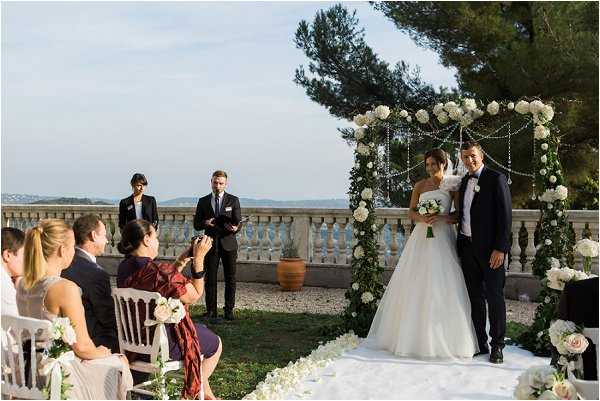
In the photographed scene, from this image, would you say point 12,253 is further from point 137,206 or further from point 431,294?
point 137,206

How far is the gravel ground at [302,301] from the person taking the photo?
951 centimetres

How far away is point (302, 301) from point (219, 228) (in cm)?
222

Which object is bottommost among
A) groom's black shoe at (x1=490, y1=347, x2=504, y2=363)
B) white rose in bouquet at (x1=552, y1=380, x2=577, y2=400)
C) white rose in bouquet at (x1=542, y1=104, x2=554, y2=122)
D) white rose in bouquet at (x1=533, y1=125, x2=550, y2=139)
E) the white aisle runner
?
the white aisle runner

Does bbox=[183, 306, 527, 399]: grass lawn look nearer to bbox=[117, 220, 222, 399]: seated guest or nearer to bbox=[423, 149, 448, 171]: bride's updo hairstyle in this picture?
bbox=[117, 220, 222, 399]: seated guest

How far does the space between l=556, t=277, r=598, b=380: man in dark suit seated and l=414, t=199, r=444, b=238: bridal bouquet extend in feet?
10.6

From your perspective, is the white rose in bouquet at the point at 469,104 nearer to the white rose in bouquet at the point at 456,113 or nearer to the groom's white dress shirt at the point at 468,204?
the white rose in bouquet at the point at 456,113

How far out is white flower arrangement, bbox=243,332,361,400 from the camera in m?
5.57

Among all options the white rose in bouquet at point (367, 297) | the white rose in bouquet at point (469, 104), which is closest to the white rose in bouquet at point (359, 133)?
the white rose in bouquet at point (469, 104)

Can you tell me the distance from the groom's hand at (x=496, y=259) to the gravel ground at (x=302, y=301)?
8.35 feet

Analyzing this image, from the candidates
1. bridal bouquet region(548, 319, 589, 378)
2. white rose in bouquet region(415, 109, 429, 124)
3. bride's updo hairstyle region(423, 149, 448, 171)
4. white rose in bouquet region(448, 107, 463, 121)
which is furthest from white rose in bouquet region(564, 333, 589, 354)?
white rose in bouquet region(415, 109, 429, 124)

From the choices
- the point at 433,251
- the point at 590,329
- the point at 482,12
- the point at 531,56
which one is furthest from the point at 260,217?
the point at 590,329

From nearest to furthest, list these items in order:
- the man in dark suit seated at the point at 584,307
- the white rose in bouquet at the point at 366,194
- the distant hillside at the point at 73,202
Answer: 1. the man in dark suit seated at the point at 584,307
2. the white rose in bouquet at the point at 366,194
3. the distant hillside at the point at 73,202

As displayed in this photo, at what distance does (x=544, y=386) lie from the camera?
3.10 m

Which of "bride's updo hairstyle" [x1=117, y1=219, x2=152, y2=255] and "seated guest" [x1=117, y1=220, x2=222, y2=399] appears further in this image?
"bride's updo hairstyle" [x1=117, y1=219, x2=152, y2=255]
